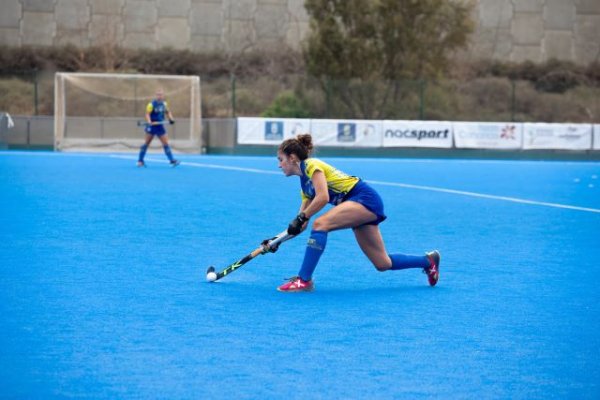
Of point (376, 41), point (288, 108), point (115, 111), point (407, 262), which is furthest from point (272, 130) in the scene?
point (407, 262)

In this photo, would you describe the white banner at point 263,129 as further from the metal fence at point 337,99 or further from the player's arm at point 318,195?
the player's arm at point 318,195

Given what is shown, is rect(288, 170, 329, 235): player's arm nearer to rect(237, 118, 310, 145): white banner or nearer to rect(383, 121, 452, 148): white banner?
rect(237, 118, 310, 145): white banner

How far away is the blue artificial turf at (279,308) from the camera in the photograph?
512 centimetres

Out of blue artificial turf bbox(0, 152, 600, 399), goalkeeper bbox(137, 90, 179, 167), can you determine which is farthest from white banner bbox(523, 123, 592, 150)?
blue artificial turf bbox(0, 152, 600, 399)

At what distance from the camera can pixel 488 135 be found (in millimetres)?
32500

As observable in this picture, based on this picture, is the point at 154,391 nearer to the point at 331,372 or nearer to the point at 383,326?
the point at 331,372

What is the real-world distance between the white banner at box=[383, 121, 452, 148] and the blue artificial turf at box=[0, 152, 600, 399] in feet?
55.3

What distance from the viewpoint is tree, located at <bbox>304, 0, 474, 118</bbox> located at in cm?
3394

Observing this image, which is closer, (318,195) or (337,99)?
(318,195)

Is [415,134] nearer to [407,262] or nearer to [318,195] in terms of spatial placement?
[407,262]

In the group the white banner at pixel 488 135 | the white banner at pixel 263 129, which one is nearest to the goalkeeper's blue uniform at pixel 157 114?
the white banner at pixel 263 129

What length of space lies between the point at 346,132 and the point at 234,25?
11.2 meters

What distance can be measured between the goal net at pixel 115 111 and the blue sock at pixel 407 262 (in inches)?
938

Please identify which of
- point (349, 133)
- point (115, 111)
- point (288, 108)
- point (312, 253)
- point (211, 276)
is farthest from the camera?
point (288, 108)
